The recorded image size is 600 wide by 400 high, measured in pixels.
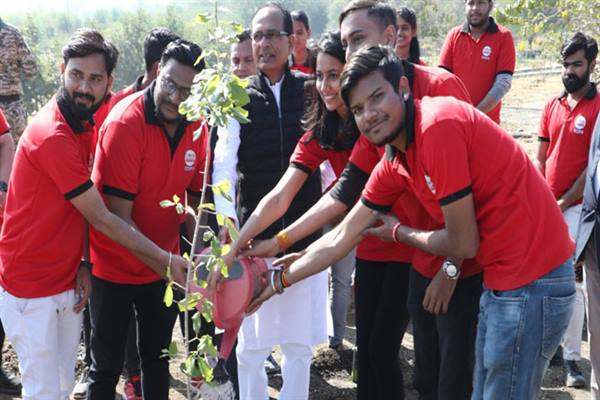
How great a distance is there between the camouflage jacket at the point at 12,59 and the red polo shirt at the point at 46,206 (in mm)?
3556

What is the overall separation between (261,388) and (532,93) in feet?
66.1

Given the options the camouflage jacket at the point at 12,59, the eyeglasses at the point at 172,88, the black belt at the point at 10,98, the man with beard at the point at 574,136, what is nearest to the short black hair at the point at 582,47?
the man with beard at the point at 574,136

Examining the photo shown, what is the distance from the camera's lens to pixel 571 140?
185 inches

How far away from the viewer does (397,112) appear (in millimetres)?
2658

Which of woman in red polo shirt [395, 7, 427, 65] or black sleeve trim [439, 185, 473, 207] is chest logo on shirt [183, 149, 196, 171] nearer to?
black sleeve trim [439, 185, 473, 207]

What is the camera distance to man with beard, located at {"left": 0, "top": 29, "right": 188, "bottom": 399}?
3092 millimetres

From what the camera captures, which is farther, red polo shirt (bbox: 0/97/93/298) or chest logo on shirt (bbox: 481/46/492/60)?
chest logo on shirt (bbox: 481/46/492/60)

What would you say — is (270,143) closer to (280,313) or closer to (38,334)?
(280,313)

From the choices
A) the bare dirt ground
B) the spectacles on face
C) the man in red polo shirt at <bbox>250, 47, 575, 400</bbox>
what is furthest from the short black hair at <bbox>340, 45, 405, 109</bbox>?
the spectacles on face

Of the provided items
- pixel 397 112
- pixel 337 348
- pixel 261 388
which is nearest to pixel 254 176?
pixel 261 388

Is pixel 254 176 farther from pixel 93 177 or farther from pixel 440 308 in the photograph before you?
pixel 440 308

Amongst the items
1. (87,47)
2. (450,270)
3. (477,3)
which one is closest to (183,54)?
(87,47)

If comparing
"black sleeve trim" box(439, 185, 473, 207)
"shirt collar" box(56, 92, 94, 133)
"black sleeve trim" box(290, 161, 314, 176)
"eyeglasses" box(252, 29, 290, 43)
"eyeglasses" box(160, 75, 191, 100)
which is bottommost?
"black sleeve trim" box(290, 161, 314, 176)

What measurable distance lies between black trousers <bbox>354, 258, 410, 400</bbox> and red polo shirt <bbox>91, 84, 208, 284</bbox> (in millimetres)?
952
